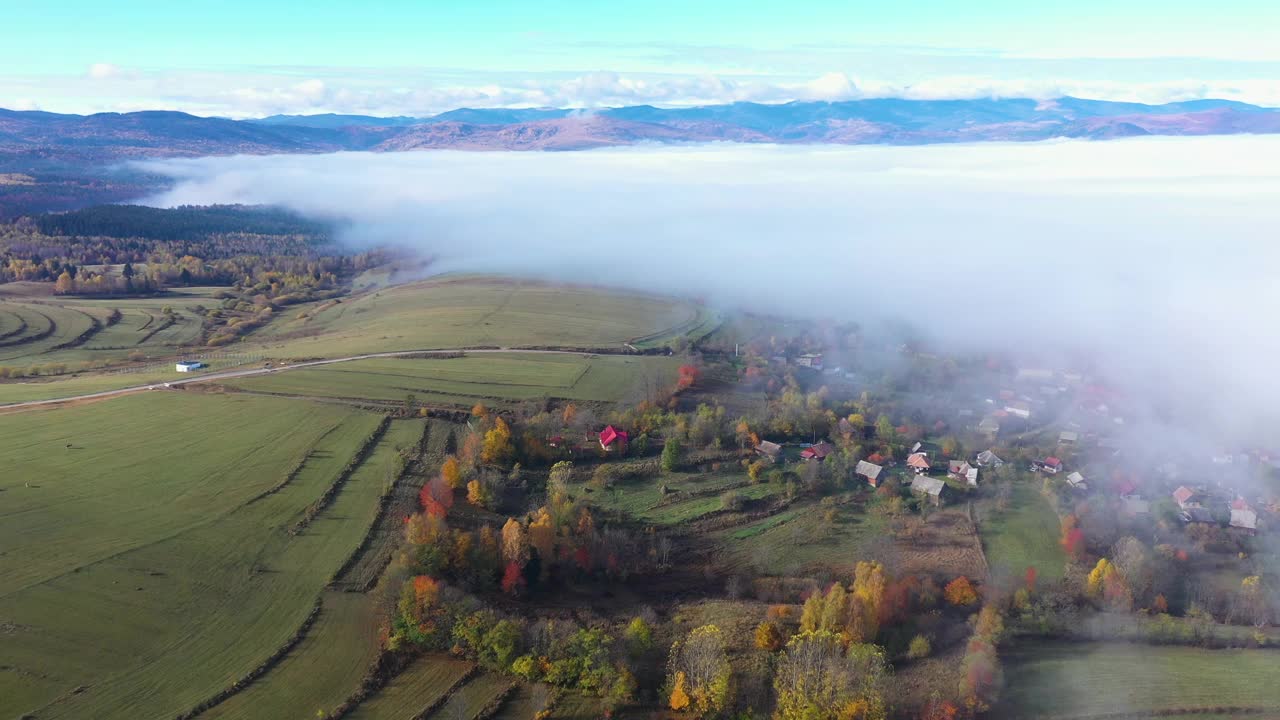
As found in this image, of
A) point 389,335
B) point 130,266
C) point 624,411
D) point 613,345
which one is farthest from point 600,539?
point 130,266

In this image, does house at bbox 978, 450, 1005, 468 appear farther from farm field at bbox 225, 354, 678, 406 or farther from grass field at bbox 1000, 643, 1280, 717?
farm field at bbox 225, 354, 678, 406

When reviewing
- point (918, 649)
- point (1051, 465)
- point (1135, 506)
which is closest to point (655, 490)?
point (918, 649)

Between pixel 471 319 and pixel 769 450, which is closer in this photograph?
pixel 769 450

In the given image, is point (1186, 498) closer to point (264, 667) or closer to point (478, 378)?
point (478, 378)

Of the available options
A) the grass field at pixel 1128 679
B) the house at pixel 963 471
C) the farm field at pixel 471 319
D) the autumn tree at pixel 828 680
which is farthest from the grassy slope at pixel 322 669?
the farm field at pixel 471 319

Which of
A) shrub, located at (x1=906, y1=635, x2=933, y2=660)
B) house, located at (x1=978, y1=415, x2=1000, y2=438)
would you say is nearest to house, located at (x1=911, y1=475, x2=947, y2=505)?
house, located at (x1=978, y1=415, x2=1000, y2=438)

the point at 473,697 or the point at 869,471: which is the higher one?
the point at 869,471
